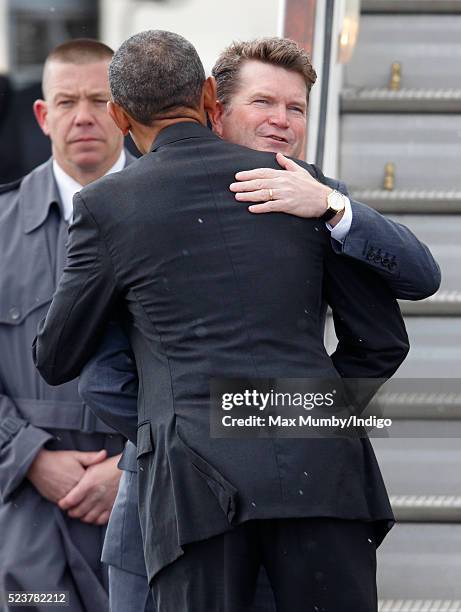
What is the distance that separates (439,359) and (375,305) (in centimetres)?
152

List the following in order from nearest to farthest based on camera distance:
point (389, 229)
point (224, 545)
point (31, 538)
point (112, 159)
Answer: point (224, 545), point (389, 229), point (31, 538), point (112, 159)

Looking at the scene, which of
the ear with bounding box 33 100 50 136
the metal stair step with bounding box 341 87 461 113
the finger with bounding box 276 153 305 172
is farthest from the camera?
the metal stair step with bounding box 341 87 461 113

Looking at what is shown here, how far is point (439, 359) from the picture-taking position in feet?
14.3

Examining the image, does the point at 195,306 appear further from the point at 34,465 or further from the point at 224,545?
the point at 34,465

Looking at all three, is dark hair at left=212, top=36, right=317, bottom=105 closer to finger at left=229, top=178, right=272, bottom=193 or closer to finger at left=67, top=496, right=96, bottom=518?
finger at left=229, top=178, right=272, bottom=193

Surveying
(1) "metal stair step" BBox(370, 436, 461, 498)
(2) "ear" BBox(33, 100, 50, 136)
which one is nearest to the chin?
(2) "ear" BBox(33, 100, 50, 136)

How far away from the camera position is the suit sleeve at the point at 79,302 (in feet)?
9.12

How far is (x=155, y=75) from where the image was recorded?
279 centimetres

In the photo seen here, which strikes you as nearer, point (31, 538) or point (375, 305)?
point (375, 305)

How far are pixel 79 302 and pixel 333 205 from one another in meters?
0.57

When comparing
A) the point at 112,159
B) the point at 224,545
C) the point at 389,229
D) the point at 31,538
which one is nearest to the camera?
the point at 224,545

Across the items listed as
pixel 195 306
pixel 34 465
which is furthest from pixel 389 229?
pixel 34 465

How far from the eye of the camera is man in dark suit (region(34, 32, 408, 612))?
8.70ft

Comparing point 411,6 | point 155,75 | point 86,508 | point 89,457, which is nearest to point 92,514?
point 86,508
